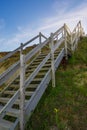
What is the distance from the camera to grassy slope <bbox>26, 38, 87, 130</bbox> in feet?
15.6

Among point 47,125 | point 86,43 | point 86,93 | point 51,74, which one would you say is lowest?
point 47,125

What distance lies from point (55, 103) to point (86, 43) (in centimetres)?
682

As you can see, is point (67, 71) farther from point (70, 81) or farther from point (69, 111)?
point (69, 111)

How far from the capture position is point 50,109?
17.7ft

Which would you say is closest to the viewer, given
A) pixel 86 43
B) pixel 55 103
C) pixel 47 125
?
pixel 47 125

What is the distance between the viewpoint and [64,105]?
5.55 meters

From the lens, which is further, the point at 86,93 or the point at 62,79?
the point at 62,79

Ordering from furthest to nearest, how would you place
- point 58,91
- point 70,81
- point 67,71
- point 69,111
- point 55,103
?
point 67,71 → point 70,81 → point 58,91 → point 55,103 → point 69,111

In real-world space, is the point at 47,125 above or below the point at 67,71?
below

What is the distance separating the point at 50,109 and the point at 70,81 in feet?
6.14

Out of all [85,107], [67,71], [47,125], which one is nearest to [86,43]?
[67,71]

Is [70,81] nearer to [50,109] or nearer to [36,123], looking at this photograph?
[50,109]

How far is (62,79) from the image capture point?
717 centimetres

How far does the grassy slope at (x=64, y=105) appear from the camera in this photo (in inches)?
187
